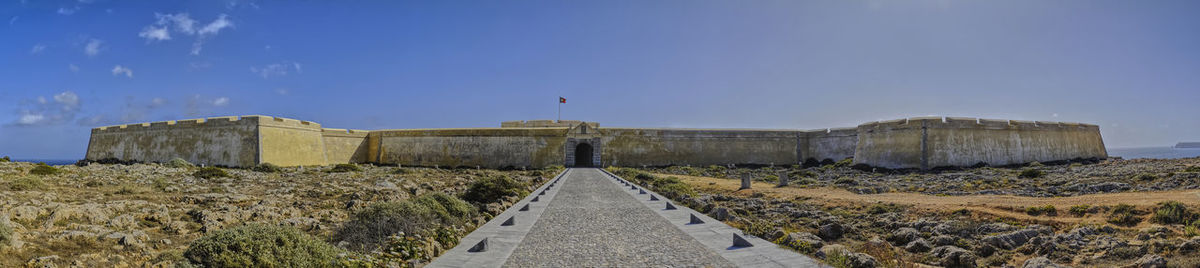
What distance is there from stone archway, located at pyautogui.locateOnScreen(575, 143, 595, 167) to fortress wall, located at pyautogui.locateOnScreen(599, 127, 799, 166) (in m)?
3.39

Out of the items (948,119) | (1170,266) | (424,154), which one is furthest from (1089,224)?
(424,154)

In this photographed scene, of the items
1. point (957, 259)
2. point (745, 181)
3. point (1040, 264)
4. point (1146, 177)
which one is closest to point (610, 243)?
point (957, 259)

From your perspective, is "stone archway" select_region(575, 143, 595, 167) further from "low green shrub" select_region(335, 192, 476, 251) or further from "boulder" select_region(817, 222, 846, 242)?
"boulder" select_region(817, 222, 846, 242)

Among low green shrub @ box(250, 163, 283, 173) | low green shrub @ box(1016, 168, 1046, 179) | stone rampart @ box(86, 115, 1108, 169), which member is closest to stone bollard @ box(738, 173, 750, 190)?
low green shrub @ box(1016, 168, 1046, 179)

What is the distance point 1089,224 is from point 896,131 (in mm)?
23428

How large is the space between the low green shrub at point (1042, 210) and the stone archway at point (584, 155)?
29852 millimetres

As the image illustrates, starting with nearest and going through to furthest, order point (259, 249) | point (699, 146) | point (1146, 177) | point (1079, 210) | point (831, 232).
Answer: point (259, 249)
point (831, 232)
point (1079, 210)
point (1146, 177)
point (699, 146)

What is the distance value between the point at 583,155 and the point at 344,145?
17.8m

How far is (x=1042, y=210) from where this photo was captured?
954 cm

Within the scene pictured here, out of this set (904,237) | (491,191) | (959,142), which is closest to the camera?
(904,237)

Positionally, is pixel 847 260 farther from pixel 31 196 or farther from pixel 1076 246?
pixel 31 196

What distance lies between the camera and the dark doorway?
129 ft

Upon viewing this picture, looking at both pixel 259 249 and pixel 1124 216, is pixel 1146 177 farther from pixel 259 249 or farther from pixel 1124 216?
pixel 259 249

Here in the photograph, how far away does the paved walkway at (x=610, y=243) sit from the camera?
17.1ft
